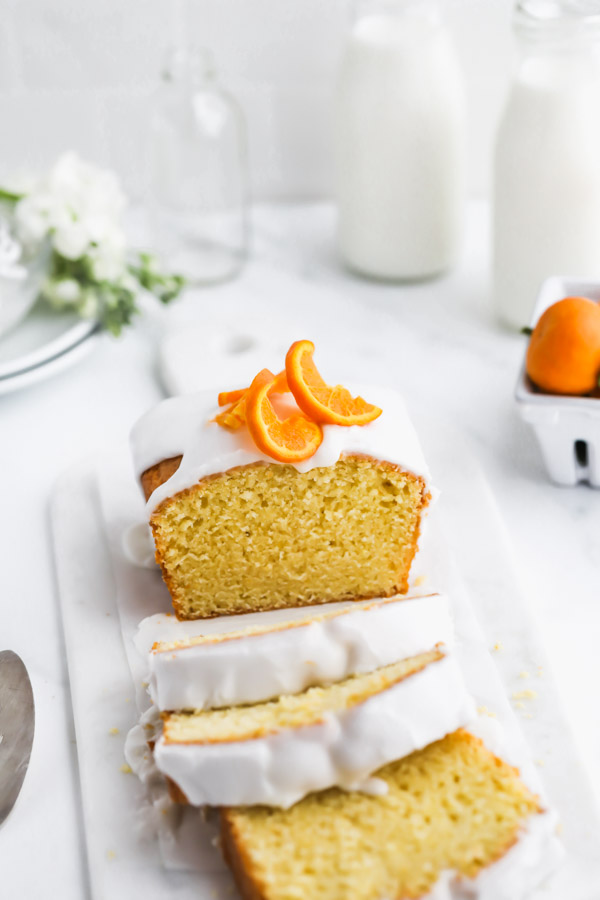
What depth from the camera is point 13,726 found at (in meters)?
1.66

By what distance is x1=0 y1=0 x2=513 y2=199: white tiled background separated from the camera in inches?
126

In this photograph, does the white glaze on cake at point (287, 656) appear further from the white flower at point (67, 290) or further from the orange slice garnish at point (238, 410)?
the white flower at point (67, 290)

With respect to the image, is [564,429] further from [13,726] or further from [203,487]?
[13,726]

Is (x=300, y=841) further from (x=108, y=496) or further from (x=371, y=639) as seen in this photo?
(x=108, y=496)

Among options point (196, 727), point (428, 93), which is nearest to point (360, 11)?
point (428, 93)

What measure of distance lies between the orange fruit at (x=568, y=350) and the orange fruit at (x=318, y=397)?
46cm

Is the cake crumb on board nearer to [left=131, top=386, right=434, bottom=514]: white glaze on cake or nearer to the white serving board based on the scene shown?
the white serving board

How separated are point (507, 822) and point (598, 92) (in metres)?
1.86

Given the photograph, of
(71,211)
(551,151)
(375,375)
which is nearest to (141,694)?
(375,375)

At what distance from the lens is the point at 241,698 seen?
1604 mm

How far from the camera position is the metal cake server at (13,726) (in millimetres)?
1581

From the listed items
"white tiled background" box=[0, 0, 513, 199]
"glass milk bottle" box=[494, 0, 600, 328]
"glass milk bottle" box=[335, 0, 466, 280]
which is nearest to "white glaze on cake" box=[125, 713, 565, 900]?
"glass milk bottle" box=[494, 0, 600, 328]

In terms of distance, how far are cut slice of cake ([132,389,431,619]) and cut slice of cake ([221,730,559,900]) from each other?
1.81 ft

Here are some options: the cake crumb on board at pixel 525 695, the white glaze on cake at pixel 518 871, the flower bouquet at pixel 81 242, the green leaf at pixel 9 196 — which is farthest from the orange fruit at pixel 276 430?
the green leaf at pixel 9 196
